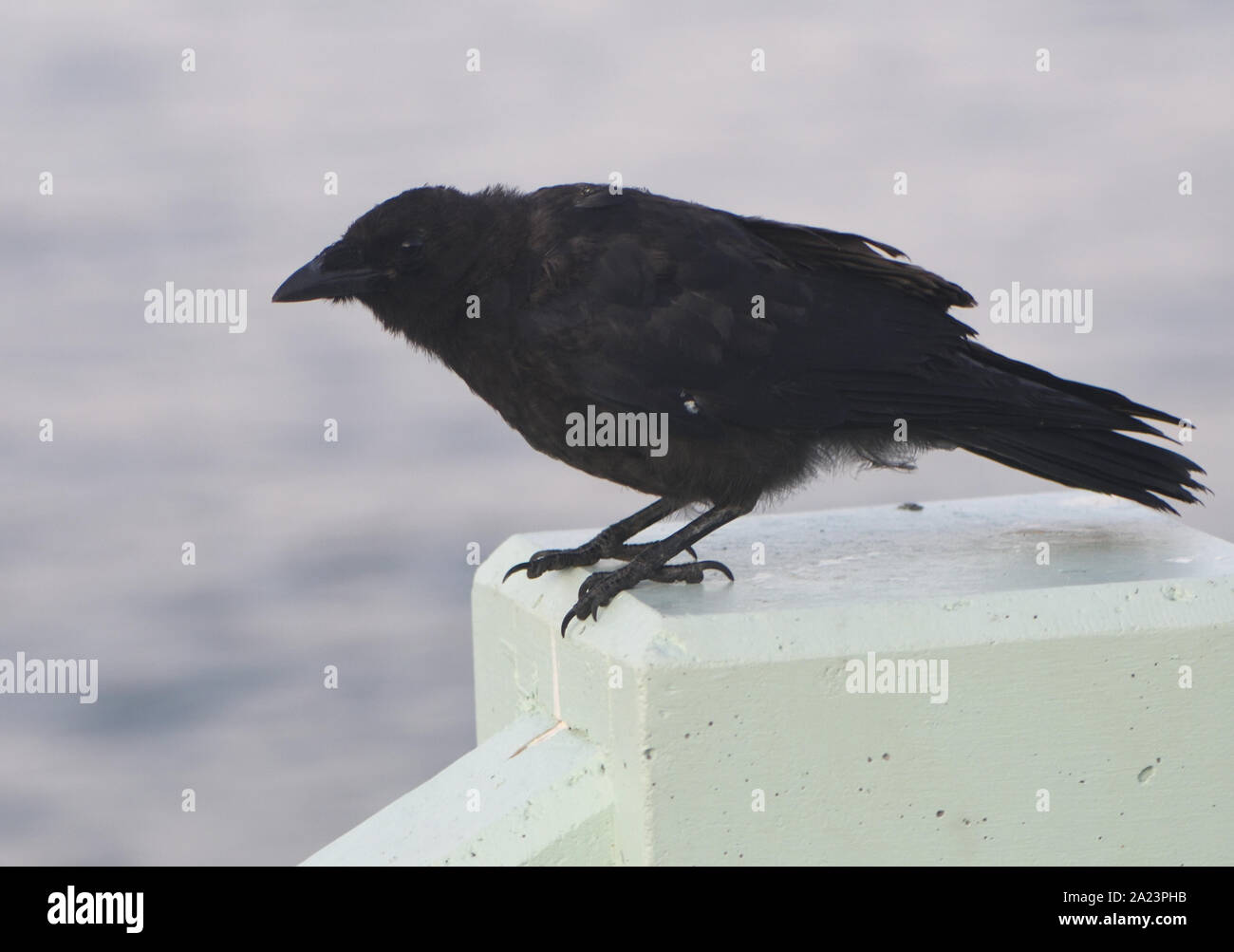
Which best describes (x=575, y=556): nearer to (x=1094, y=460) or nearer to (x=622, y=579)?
(x=622, y=579)

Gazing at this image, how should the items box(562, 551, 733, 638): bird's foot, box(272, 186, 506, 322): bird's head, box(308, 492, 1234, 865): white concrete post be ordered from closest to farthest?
box(308, 492, 1234, 865): white concrete post
box(562, 551, 733, 638): bird's foot
box(272, 186, 506, 322): bird's head

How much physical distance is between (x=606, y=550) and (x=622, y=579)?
1.41 ft

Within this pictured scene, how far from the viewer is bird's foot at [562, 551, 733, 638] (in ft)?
11.0

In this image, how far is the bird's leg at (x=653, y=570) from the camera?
3.37 m

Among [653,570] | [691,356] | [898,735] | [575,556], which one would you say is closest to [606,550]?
[575,556]

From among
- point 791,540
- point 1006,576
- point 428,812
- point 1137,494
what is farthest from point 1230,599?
point 428,812

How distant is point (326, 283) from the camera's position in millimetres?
4004

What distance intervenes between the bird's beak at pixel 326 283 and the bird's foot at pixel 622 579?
108cm

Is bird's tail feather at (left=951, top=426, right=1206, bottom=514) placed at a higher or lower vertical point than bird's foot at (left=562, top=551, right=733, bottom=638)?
higher

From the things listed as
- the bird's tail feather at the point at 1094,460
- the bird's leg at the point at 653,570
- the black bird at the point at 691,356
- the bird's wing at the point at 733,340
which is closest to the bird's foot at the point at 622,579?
the bird's leg at the point at 653,570

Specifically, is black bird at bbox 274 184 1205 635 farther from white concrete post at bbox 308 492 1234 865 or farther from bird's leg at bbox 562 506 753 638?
white concrete post at bbox 308 492 1234 865

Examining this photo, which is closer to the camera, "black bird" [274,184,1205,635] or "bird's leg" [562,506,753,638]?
"bird's leg" [562,506,753,638]

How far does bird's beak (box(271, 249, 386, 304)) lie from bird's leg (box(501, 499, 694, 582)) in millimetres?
897

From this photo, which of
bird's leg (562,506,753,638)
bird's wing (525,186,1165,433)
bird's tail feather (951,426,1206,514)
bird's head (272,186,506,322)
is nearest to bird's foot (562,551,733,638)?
bird's leg (562,506,753,638)
